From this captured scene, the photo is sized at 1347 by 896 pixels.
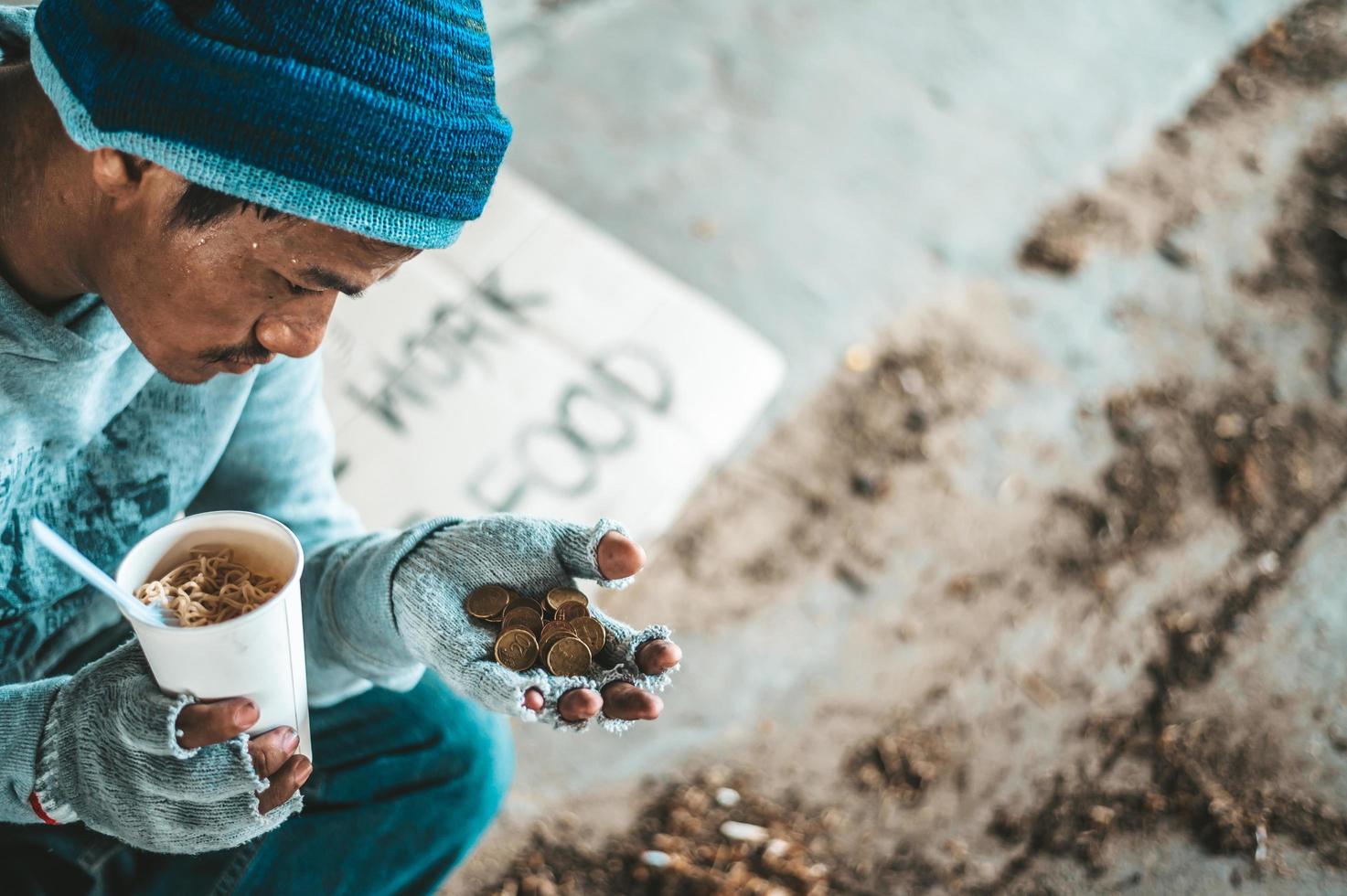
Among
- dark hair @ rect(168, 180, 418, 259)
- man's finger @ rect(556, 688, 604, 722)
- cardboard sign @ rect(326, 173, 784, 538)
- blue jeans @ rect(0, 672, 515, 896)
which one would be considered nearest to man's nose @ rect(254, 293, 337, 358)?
dark hair @ rect(168, 180, 418, 259)

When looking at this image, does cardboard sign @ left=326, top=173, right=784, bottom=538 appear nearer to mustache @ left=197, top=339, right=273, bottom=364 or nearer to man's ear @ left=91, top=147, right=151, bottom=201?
mustache @ left=197, top=339, right=273, bottom=364

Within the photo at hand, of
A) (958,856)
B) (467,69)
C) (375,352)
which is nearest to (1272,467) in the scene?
(958,856)

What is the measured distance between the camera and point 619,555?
4.76 feet

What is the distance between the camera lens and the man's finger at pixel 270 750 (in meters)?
1.30

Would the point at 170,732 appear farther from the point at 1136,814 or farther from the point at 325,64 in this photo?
the point at 1136,814

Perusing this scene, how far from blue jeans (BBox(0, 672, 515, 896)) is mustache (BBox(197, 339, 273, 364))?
677 mm

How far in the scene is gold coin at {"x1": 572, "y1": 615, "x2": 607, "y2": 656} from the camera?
1.51 m

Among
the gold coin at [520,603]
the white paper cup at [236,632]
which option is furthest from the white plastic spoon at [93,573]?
the gold coin at [520,603]

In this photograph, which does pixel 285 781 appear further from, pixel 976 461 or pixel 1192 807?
pixel 976 461

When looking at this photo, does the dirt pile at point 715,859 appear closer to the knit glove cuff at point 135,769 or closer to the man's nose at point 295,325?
the knit glove cuff at point 135,769

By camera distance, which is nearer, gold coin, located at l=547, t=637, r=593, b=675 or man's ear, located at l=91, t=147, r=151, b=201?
man's ear, located at l=91, t=147, r=151, b=201

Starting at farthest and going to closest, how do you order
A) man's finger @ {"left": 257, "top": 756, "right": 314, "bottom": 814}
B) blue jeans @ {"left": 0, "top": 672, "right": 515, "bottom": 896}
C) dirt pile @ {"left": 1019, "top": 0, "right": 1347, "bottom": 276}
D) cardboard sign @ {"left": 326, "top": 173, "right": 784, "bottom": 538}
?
dirt pile @ {"left": 1019, "top": 0, "right": 1347, "bottom": 276} < cardboard sign @ {"left": 326, "top": 173, "right": 784, "bottom": 538} < blue jeans @ {"left": 0, "top": 672, "right": 515, "bottom": 896} < man's finger @ {"left": 257, "top": 756, "right": 314, "bottom": 814}

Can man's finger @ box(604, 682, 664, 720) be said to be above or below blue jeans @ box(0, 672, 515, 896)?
above

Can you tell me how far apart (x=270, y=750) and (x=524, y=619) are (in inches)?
15.0
